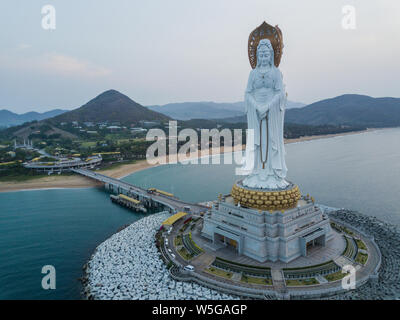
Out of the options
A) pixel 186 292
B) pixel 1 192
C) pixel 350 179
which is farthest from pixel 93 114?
pixel 186 292

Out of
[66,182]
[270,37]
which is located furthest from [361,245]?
[66,182]

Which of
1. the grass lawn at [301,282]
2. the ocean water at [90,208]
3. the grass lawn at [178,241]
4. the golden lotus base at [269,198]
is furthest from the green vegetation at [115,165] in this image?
the grass lawn at [301,282]

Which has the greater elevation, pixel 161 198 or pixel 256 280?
pixel 161 198

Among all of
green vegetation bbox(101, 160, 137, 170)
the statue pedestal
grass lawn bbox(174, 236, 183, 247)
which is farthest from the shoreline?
the statue pedestal

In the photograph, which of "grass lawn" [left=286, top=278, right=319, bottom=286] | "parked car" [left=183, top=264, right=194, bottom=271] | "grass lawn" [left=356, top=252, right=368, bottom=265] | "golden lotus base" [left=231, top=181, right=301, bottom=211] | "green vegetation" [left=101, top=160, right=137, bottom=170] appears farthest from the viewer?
"green vegetation" [left=101, top=160, right=137, bottom=170]

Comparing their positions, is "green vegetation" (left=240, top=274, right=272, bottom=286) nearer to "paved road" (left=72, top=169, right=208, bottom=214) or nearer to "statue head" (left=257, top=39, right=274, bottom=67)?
"paved road" (left=72, top=169, right=208, bottom=214)

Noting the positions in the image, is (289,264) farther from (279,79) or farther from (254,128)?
(279,79)

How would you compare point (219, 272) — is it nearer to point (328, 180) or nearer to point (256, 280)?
point (256, 280)
